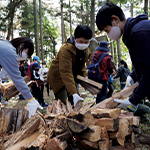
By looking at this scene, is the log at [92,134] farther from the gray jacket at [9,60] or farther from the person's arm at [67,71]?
the gray jacket at [9,60]

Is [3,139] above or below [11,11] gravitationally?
below

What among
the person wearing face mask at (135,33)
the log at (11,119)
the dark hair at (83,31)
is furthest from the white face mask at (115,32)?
the log at (11,119)

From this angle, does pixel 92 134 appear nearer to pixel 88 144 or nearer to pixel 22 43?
pixel 88 144

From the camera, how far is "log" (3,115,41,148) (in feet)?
6.82

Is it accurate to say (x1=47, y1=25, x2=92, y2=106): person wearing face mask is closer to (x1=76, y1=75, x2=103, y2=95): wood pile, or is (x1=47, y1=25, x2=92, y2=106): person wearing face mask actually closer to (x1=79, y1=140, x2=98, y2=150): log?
(x1=76, y1=75, x2=103, y2=95): wood pile

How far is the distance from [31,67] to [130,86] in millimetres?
4081

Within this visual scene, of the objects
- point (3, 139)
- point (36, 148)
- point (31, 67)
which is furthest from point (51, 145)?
point (31, 67)

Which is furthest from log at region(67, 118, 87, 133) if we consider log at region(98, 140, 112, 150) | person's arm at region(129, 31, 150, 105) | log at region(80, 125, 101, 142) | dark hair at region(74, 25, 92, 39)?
dark hair at region(74, 25, 92, 39)

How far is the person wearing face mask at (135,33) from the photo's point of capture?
1.48m

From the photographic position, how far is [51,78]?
3049 mm

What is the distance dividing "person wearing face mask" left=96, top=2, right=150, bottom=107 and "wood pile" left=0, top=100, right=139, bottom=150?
1.71 ft

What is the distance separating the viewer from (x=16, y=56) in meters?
2.18

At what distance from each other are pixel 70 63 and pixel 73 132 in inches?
50.2

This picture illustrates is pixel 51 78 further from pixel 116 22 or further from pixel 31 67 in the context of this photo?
pixel 31 67
